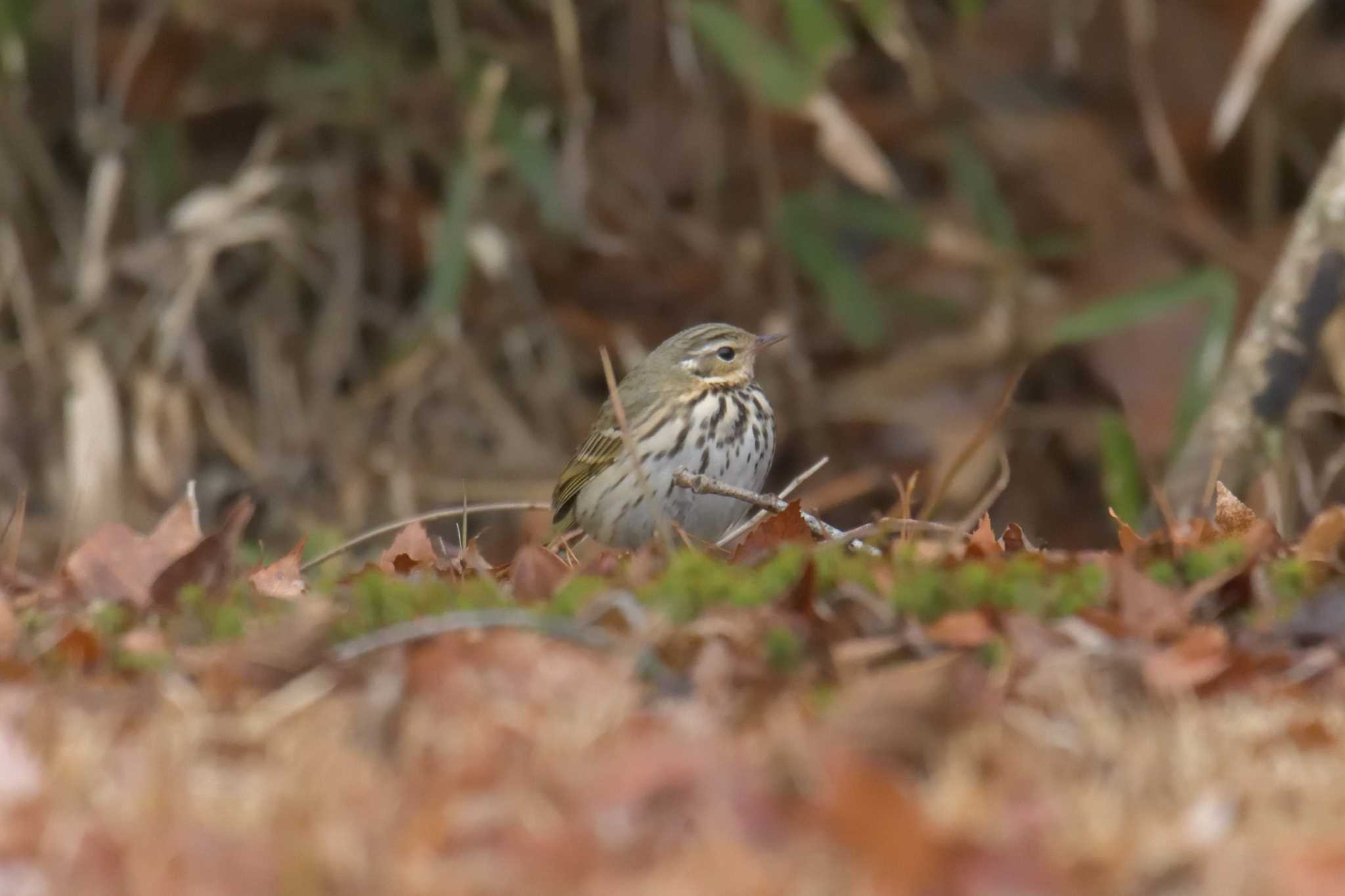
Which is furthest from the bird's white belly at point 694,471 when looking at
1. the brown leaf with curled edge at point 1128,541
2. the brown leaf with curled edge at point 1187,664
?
the brown leaf with curled edge at point 1187,664

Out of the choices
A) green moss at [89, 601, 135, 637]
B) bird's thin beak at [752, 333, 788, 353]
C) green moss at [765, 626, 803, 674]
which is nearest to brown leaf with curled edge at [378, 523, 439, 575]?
green moss at [89, 601, 135, 637]

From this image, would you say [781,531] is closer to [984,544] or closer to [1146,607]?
[984,544]

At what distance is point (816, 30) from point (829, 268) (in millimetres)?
1039

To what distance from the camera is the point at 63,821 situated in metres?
2.04

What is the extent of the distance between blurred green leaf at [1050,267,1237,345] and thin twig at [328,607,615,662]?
424 centimetres

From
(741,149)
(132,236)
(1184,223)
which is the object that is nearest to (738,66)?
(741,149)

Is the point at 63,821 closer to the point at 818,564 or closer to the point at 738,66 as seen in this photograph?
the point at 818,564

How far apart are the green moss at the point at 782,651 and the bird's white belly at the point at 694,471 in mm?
2335

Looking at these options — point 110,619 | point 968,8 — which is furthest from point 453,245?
point 110,619

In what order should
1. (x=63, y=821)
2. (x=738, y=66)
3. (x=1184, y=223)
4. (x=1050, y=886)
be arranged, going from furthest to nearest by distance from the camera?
(x=1184, y=223) → (x=738, y=66) → (x=63, y=821) → (x=1050, y=886)

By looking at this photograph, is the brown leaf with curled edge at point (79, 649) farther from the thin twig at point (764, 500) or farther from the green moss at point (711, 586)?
the thin twig at point (764, 500)

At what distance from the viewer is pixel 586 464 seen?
219 inches

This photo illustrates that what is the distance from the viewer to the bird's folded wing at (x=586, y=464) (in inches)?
216

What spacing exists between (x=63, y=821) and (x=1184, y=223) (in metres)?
5.88
